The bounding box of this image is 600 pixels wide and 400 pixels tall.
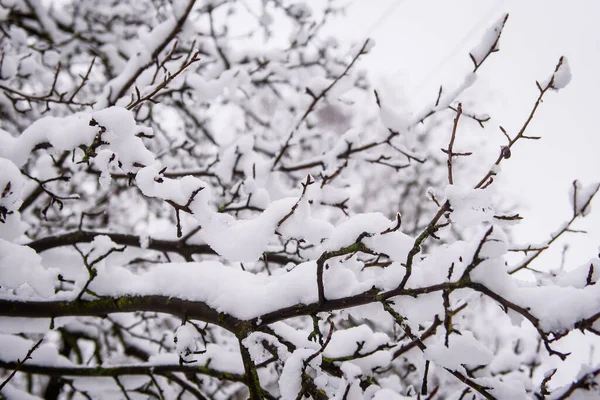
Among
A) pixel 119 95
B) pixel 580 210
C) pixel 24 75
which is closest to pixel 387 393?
pixel 580 210

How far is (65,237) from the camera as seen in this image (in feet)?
6.79

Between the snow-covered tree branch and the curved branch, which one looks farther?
the curved branch

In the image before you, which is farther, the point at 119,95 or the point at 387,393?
the point at 119,95

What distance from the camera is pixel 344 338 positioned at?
1377mm

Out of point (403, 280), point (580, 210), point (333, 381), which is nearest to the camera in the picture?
point (403, 280)

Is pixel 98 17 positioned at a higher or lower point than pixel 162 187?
higher

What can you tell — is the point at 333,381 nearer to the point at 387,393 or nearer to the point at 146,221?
the point at 387,393

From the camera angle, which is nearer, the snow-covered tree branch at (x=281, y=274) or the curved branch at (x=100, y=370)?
the snow-covered tree branch at (x=281, y=274)

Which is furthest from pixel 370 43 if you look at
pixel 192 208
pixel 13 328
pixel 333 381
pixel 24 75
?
pixel 24 75

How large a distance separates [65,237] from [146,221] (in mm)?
3063

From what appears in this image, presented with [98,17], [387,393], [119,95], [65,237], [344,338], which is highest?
[98,17]

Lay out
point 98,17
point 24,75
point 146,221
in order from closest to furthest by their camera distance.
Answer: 1. point 24,75
2. point 98,17
3. point 146,221

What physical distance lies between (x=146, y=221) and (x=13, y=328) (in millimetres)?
3559

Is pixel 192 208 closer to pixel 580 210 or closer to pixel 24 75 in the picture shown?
pixel 580 210
